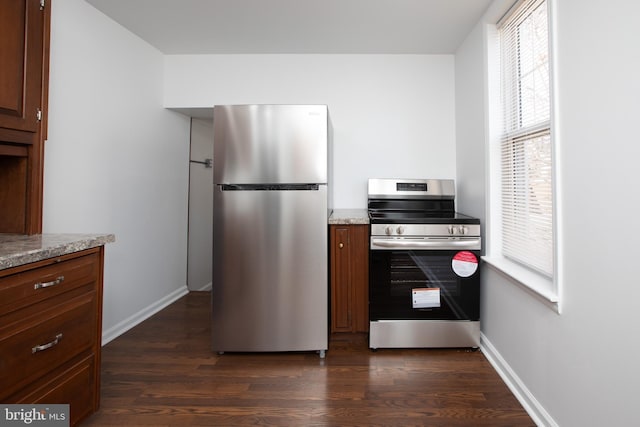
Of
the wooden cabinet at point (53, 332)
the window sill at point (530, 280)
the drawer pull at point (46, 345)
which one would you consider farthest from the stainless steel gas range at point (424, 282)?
the drawer pull at point (46, 345)

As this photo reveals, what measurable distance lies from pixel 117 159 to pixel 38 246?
1.34 meters

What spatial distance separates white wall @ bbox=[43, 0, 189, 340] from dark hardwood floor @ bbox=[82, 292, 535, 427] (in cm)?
60

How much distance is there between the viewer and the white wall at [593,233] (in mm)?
1065

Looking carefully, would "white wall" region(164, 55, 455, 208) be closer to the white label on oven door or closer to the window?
the window

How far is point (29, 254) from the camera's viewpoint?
1.15m

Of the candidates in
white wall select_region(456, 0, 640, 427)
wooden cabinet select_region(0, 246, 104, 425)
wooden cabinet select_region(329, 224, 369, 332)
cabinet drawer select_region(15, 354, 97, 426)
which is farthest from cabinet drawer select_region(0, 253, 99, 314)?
white wall select_region(456, 0, 640, 427)

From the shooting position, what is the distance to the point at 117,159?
2.42 meters

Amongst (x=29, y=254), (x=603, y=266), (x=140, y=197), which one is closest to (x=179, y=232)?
(x=140, y=197)

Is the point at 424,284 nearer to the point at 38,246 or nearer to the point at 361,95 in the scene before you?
the point at 361,95

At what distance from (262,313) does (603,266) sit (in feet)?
5.85

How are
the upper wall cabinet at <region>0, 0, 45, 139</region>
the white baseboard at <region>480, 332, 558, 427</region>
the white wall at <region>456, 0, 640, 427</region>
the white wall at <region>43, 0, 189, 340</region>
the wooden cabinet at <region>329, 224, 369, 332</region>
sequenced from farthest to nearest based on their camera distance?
the wooden cabinet at <region>329, 224, 369, 332</region> < the white wall at <region>43, 0, 189, 340</region> < the white baseboard at <region>480, 332, 558, 427</region> < the upper wall cabinet at <region>0, 0, 45, 139</region> < the white wall at <region>456, 0, 640, 427</region>

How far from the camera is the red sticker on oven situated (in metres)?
2.20

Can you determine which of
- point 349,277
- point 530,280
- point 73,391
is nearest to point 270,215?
point 349,277

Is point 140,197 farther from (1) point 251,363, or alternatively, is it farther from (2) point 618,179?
(2) point 618,179
